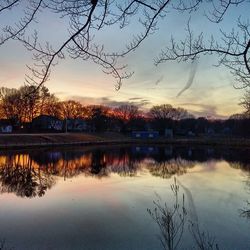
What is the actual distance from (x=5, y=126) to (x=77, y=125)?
115ft

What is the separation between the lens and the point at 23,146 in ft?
196

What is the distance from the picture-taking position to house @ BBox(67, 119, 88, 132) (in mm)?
115375

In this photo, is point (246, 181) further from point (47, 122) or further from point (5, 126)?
point (47, 122)

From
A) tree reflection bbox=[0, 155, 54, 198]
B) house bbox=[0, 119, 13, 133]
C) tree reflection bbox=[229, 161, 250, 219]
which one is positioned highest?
house bbox=[0, 119, 13, 133]

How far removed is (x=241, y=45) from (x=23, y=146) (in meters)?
57.7

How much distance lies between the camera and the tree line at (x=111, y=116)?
86750 millimetres

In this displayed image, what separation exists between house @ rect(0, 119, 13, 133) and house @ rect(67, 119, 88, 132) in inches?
887

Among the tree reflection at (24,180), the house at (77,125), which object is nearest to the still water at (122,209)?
the tree reflection at (24,180)

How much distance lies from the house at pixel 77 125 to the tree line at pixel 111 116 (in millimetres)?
1774

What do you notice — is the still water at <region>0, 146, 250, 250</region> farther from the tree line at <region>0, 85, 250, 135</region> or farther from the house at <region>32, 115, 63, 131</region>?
the house at <region>32, 115, 63, 131</region>

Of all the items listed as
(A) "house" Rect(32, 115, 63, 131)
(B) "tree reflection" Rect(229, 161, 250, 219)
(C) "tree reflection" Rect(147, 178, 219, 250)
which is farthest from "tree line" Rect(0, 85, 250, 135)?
(C) "tree reflection" Rect(147, 178, 219, 250)

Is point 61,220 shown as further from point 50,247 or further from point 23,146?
point 23,146

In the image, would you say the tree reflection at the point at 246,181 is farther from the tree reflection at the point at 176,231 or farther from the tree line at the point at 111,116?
the tree line at the point at 111,116

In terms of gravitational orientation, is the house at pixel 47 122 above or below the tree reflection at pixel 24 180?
above
